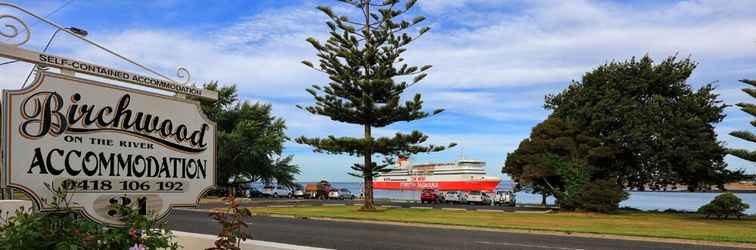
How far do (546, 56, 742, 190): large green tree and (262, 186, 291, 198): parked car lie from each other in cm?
3487

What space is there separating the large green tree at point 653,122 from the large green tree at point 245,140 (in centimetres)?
2868

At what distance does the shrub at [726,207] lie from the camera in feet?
93.6

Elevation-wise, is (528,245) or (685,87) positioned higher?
(685,87)

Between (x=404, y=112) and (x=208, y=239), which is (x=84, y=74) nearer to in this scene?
(x=208, y=239)

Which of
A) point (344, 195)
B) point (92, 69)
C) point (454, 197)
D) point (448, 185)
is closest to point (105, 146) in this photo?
point (92, 69)

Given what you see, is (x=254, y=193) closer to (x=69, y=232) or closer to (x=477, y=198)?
(x=477, y=198)

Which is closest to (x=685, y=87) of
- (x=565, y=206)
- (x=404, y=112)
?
(x=565, y=206)

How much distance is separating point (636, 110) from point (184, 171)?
3299 cm

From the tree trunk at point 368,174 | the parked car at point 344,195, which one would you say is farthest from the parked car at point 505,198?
the tree trunk at point 368,174

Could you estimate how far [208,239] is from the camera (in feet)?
18.5

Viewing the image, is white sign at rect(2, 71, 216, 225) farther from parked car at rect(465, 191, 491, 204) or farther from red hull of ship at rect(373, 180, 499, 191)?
red hull of ship at rect(373, 180, 499, 191)

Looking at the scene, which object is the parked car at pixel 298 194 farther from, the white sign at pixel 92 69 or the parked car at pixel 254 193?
the white sign at pixel 92 69

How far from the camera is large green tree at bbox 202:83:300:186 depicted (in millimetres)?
54500

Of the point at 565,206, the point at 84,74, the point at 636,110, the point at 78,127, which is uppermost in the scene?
the point at 636,110
